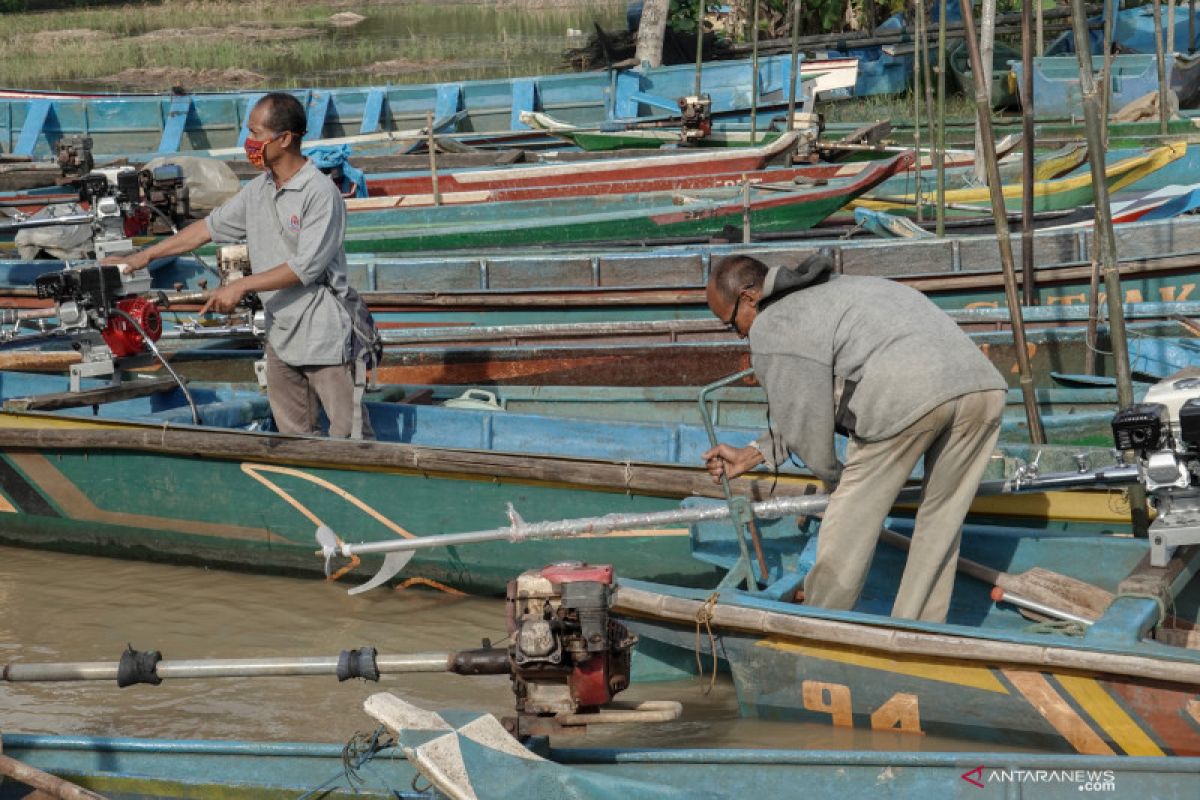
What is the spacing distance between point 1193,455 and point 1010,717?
977mm

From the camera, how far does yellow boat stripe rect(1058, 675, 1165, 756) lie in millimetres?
4348

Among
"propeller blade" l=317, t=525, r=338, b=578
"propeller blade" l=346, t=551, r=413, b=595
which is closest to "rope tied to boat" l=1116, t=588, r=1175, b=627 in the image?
"propeller blade" l=317, t=525, r=338, b=578

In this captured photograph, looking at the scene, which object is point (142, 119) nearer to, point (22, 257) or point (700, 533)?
point (22, 257)

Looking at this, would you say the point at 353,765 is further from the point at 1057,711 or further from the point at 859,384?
the point at 1057,711

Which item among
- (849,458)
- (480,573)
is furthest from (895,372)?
(480,573)

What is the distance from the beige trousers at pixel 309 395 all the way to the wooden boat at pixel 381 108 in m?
11.8

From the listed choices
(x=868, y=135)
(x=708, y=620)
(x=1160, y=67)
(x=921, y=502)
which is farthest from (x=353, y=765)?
(x=1160, y=67)

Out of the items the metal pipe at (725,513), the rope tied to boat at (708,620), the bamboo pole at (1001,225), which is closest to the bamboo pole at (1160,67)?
the bamboo pole at (1001,225)

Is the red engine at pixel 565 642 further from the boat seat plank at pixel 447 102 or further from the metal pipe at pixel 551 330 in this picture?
the boat seat plank at pixel 447 102

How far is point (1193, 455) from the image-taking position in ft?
14.7

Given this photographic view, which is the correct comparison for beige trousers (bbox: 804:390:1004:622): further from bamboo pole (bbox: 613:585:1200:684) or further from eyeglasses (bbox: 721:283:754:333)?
eyeglasses (bbox: 721:283:754:333)

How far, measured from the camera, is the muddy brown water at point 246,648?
5.28m

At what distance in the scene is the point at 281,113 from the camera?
Answer: 20.2ft

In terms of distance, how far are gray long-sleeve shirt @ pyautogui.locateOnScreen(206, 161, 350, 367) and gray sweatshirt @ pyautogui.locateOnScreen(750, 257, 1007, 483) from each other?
7.92 ft
